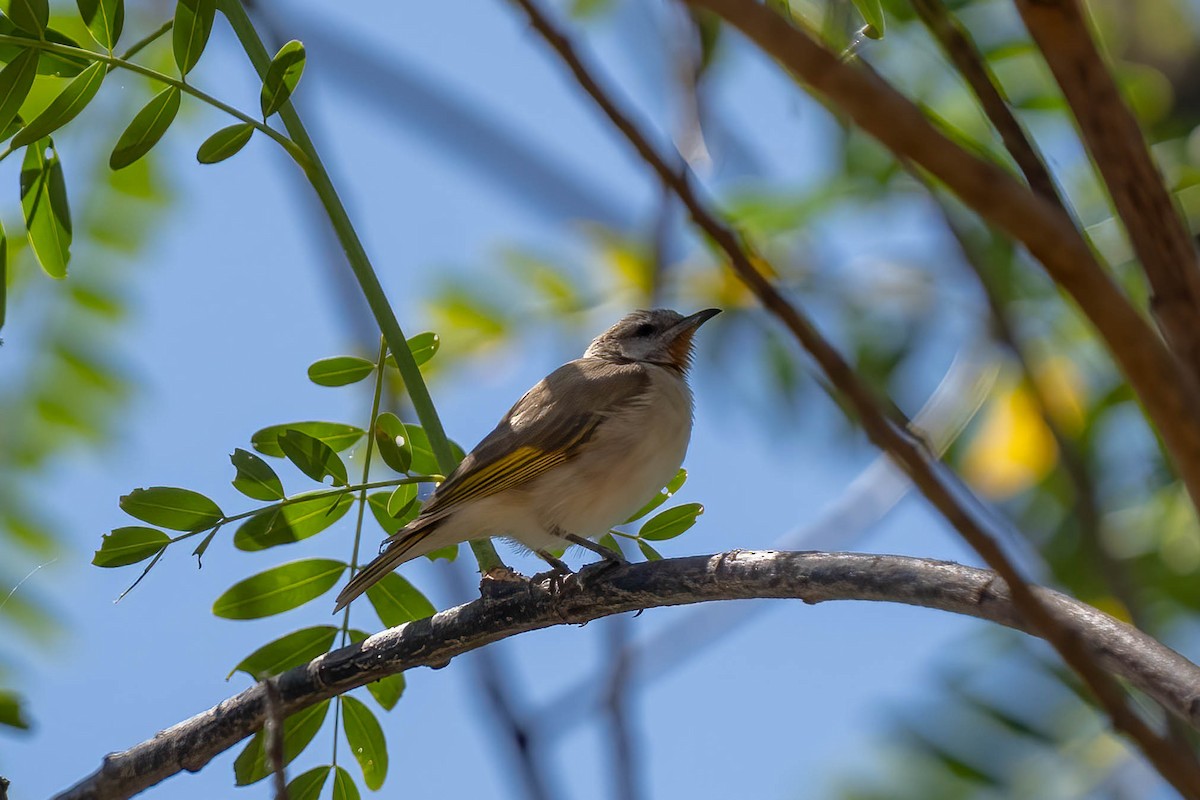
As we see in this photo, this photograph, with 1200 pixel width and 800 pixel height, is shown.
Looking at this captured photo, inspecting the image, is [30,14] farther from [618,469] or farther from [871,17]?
[618,469]

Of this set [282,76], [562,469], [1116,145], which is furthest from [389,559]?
[1116,145]

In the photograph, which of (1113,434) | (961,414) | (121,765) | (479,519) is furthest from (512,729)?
(1113,434)

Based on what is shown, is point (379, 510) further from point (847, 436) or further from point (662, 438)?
point (847, 436)

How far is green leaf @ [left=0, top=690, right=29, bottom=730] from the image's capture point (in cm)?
279

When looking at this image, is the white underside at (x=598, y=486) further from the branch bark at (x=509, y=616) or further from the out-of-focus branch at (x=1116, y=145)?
the out-of-focus branch at (x=1116, y=145)

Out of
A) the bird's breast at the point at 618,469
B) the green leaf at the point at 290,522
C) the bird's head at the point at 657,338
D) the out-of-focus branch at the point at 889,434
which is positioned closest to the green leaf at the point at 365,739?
the green leaf at the point at 290,522

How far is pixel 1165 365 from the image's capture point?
3.37 ft

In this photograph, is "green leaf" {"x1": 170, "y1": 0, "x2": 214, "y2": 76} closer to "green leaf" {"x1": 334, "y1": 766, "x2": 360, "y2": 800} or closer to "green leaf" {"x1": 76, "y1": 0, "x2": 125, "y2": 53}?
"green leaf" {"x1": 76, "y1": 0, "x2": 125, "y2": 53}

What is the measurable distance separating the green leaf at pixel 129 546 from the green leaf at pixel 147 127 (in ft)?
2.84

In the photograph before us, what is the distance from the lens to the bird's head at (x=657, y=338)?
551cm

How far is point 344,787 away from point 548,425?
64.6 inches

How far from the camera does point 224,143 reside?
10.1ft

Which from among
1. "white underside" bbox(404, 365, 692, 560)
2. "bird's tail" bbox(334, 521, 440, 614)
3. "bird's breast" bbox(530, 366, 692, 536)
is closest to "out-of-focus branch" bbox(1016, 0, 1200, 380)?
"bird's tail" bbox(334, 521, 440, 614)

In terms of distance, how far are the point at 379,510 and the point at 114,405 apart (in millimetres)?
1779
